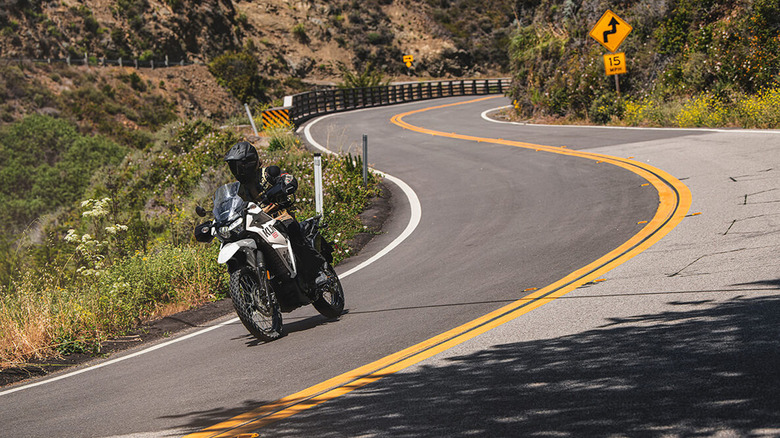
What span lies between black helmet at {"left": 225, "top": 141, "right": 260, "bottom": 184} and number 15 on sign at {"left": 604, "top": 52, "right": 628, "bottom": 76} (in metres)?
21.4

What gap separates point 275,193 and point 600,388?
157 inches

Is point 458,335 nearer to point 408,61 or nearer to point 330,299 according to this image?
point 330,299

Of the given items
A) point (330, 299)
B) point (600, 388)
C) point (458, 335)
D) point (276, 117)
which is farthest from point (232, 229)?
point (276, 117)

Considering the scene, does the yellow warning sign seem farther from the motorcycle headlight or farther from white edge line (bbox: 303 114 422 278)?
the motorcycle headlight

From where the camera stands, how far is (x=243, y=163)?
23.8 ft

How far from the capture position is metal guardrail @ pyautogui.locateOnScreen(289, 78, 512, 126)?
42250mm

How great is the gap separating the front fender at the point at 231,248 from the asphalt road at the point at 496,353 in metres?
0.88

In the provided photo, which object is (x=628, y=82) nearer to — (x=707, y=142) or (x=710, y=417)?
(x=707, y=142)

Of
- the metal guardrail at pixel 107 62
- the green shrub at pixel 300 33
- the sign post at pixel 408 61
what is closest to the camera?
the metal guardrail at pixel 107 62

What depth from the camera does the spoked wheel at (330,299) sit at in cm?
747

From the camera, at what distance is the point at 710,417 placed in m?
3.58

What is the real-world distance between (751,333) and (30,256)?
14.8 meters

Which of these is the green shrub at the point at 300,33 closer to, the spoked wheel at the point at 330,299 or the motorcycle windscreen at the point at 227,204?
the spoked wheel at the point at 330,299

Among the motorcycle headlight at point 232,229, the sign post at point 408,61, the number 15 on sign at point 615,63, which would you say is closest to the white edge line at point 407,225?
the motorcycle headlight at point 232,229
